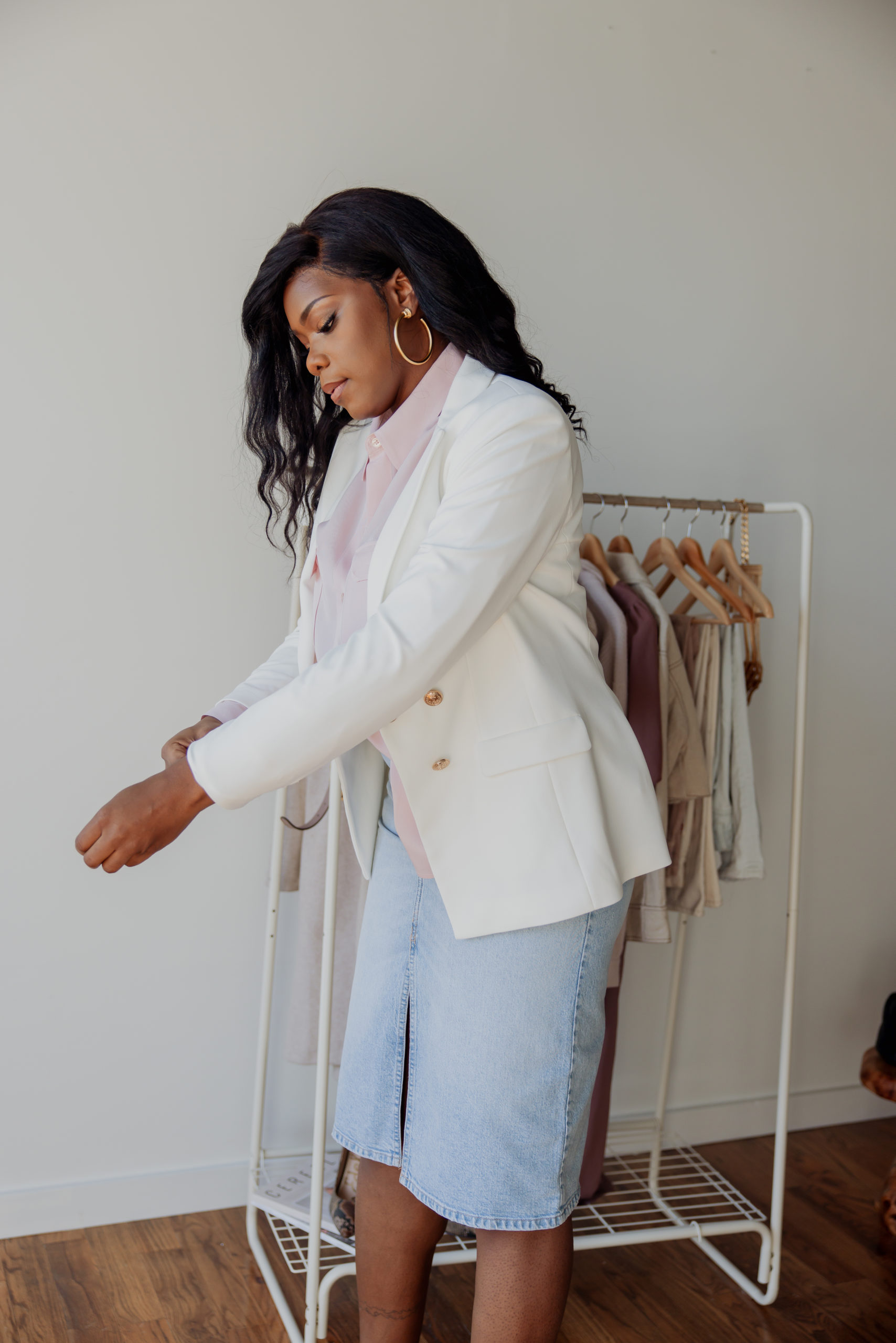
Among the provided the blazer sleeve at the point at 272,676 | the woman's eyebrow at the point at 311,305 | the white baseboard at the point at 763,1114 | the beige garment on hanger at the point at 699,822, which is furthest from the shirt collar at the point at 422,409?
the white baseboard at the point at 763,1114

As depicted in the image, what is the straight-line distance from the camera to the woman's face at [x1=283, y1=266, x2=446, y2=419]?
1.18m

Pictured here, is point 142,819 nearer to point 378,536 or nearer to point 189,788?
point 189,788

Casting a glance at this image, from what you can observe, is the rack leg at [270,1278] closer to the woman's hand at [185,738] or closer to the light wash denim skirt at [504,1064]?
the light wash denim skirt at [504,1064]

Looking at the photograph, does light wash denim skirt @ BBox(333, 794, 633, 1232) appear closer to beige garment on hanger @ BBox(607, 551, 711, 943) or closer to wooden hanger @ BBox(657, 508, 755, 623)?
beige garment on hanger @ BBox(607, 551, 711, 943)

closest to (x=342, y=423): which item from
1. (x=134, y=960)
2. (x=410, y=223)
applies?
(x=410, y=223)

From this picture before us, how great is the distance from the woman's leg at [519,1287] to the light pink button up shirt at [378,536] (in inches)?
15.1

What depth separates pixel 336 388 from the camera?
1233 millimetres

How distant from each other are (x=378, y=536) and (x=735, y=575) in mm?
896

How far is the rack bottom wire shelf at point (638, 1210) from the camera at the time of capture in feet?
6.02

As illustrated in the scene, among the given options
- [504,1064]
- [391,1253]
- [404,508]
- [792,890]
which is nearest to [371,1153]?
[391,1253]

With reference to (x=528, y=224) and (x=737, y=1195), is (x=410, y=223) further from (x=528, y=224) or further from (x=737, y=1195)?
(x=737, y=1195)

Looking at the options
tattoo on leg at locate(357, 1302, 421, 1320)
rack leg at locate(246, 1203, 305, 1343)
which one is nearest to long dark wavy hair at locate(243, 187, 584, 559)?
tattoo on leg at locate(357, 1302, 421, 1320)

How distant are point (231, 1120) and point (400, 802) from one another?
3.79 ft

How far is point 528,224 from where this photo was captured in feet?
6.91
